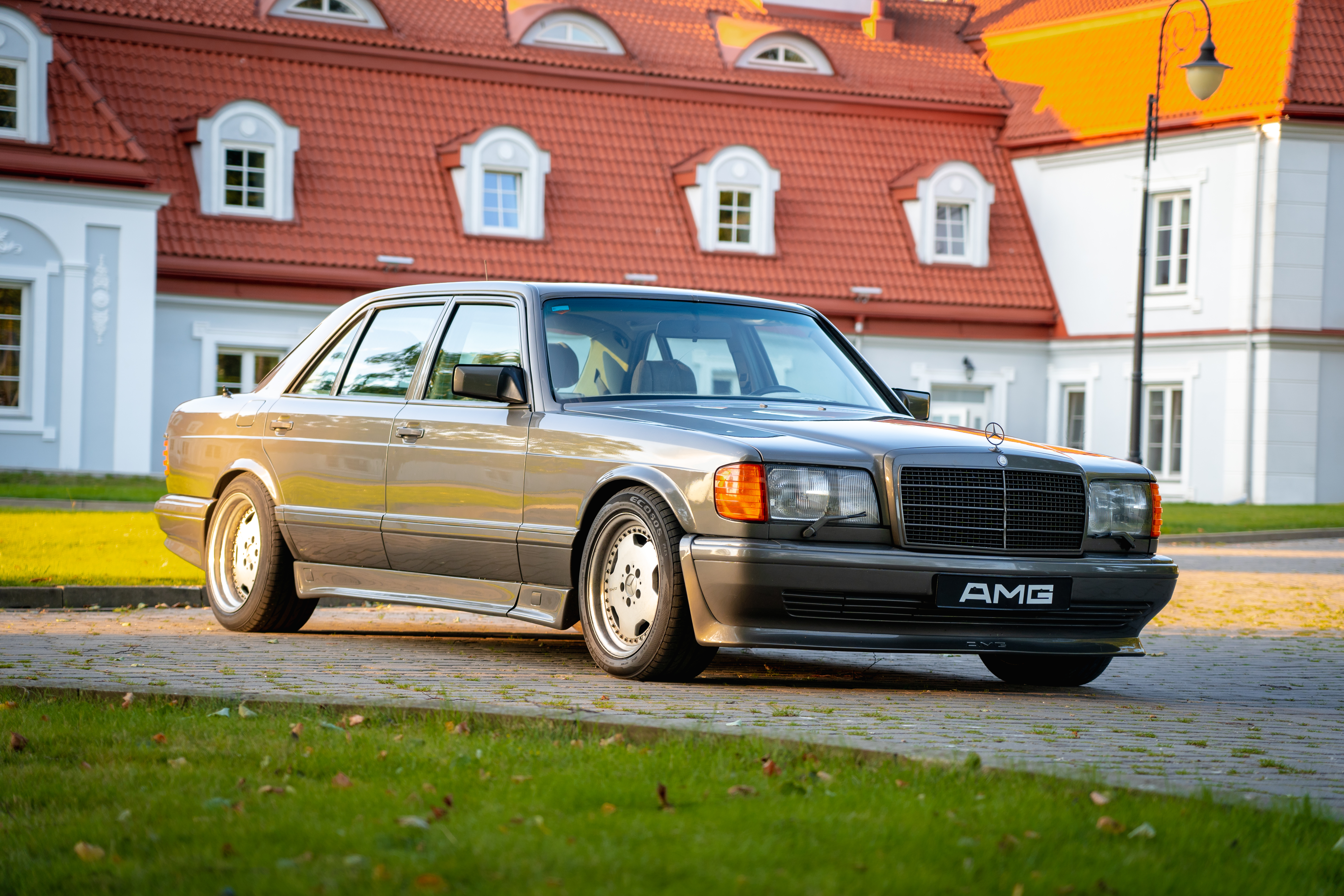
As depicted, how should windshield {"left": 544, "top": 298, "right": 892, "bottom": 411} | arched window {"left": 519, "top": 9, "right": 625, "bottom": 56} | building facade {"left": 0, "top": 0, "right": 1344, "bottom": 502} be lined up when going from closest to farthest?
windshield {"left": 544, "top": 298, "right": 892, "bottom": 411} < building facade {"left": 0, "top": 0, "right": 1344, "bottom": 502} < arched window {"left": 519, "top": 9, "right": 625, "bottom": 56}

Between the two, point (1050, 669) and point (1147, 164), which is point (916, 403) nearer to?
point (1050, 669)

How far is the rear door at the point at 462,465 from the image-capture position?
26.2 feet

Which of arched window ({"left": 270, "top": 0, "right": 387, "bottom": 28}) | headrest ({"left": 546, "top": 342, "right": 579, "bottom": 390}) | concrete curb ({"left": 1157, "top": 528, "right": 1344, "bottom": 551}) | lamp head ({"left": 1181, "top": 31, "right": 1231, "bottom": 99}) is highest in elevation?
arched window ({"left": 270, "top": 0, "right": 387, "bottom": 28})

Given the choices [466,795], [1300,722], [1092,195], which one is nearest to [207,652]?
[466,795]

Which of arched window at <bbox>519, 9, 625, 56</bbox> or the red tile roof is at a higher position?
arched window at <bbox>519, 9, 625, 56</bbox>

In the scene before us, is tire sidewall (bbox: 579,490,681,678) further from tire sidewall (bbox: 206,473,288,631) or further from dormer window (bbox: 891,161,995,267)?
dormer window (bbox: 891,161,995,267)

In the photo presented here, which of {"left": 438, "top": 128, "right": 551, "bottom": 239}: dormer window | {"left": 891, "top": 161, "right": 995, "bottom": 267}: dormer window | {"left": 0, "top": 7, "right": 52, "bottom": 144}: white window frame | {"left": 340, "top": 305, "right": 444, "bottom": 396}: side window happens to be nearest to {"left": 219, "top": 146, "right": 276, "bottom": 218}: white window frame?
{"left": 438, "top": 128, "right": 551, "bottom": 239}: dormer window

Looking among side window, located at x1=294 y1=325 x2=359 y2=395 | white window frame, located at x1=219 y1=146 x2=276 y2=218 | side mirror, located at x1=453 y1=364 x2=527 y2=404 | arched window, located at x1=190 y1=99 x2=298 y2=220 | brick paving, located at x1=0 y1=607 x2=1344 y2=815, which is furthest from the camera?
white window frame, located at x1=219 y1=146 x2=276 y2=218

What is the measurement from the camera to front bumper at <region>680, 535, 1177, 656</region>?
682cm

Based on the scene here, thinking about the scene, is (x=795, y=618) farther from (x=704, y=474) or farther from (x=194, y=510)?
(x=194, y=510)

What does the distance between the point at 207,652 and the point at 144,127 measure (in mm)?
21681

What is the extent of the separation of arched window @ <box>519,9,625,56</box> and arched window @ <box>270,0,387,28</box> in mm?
2918

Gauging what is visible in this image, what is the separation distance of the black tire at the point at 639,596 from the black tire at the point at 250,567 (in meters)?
2.31

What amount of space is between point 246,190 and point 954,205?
12.8 meters
